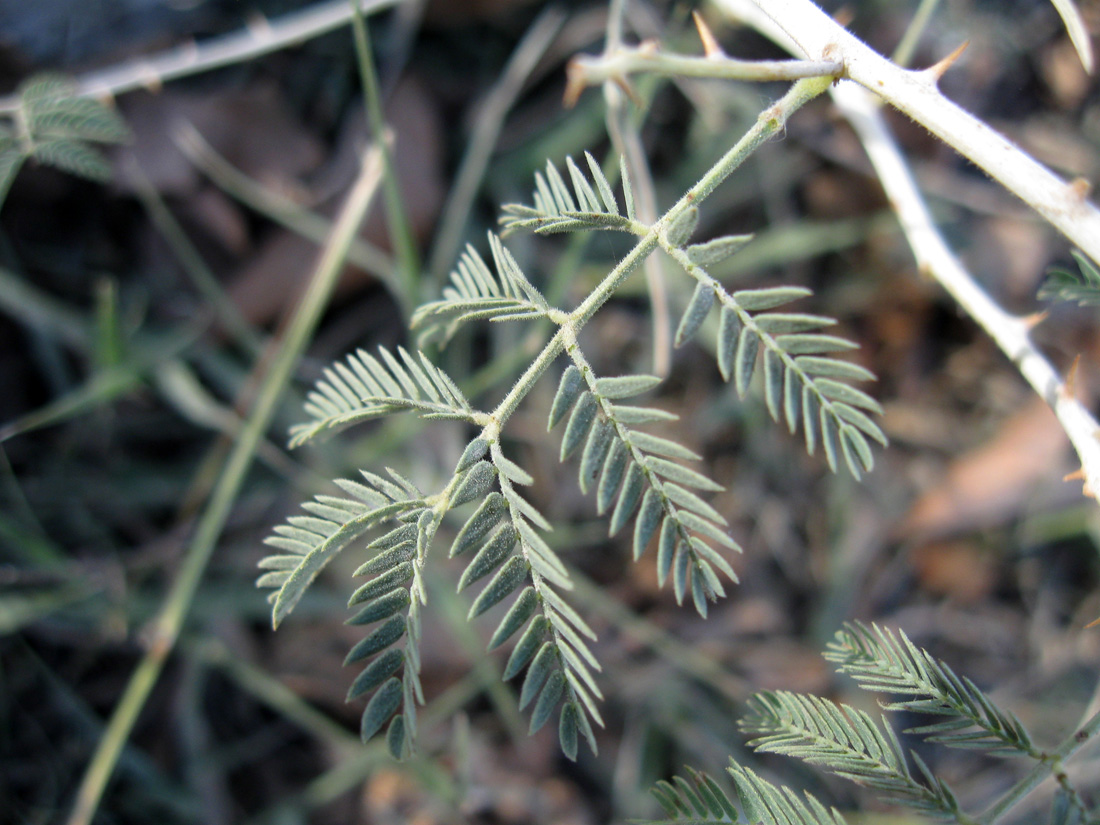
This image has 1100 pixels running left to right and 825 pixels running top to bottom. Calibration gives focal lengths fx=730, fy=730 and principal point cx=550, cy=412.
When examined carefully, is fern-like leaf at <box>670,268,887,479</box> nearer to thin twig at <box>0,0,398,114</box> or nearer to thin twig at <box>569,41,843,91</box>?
thin twig at <box>569,41,843,91</box>

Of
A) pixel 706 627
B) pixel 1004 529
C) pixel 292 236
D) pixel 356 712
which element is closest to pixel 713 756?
pixel 706 627

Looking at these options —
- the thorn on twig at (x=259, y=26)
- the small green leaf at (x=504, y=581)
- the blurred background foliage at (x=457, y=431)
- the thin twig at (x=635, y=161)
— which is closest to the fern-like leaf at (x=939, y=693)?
the small green leaf at (x=504, y=581)

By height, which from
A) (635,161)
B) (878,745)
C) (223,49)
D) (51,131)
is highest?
(223,49)

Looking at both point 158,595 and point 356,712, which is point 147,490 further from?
point 356,712

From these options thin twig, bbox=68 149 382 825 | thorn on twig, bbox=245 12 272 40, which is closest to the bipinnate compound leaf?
thin twig, bbox=68 149 382 825

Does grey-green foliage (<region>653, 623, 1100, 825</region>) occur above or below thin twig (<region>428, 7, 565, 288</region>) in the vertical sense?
below

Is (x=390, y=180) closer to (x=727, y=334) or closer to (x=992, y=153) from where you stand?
(x=727, y=334)

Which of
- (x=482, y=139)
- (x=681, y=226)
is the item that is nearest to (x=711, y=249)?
(x=681, y=226)

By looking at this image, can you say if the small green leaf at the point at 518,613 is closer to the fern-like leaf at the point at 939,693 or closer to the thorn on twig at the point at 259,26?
the fern-like leaf at the point at 939,693
